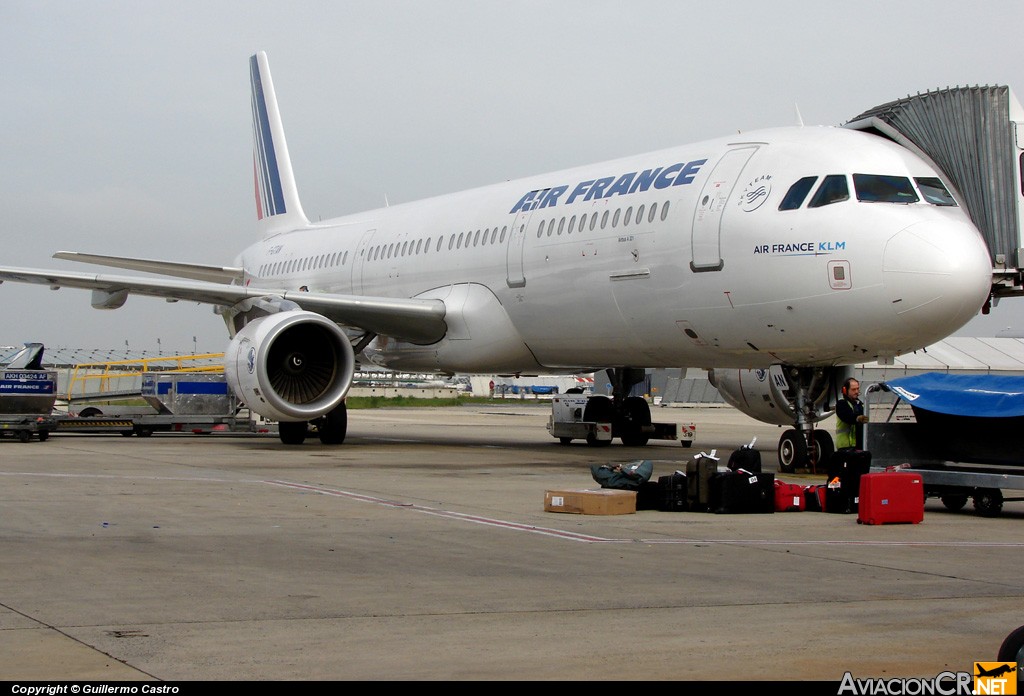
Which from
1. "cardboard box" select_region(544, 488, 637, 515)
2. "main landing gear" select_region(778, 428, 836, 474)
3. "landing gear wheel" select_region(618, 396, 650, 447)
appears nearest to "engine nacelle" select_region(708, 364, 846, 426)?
"landing gear wheel" select_region(618, 396, 650, 447)

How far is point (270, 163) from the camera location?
2878cm

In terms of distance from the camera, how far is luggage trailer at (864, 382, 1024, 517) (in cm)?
1069

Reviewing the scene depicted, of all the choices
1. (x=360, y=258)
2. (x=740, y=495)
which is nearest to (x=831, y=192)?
(x=740, y=495)

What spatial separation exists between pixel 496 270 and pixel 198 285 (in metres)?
4.91

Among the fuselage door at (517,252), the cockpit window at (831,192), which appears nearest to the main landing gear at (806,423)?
the cockpit window at (831,192)

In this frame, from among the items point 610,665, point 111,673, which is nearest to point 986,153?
point 610,665

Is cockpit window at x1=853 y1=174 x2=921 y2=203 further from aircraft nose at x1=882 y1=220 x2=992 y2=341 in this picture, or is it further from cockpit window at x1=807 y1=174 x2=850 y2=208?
aircraft nose at x1=882 y1=220 x2=992 y2=341

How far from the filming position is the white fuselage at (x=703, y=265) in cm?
1288

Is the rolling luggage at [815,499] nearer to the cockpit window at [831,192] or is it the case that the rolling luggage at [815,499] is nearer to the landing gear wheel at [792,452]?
the landing gear wheel at [792,452]

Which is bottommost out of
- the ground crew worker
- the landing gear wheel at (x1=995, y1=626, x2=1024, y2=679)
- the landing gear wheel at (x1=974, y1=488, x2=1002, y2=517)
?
the landing gear wheel at (x1=974, y1=488, x2=1002, y2=517)

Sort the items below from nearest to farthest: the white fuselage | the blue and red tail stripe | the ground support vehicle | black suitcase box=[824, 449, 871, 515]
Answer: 1. black suitcase box=[824, 449, 871, 515]
2. the white fuselage
3. the ground support vehicle
4. the blue and red tail stripe

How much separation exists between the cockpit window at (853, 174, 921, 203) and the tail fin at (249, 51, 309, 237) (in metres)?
16.8

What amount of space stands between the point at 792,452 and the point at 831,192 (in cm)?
305

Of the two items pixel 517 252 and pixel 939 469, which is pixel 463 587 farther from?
pixel 517 252
